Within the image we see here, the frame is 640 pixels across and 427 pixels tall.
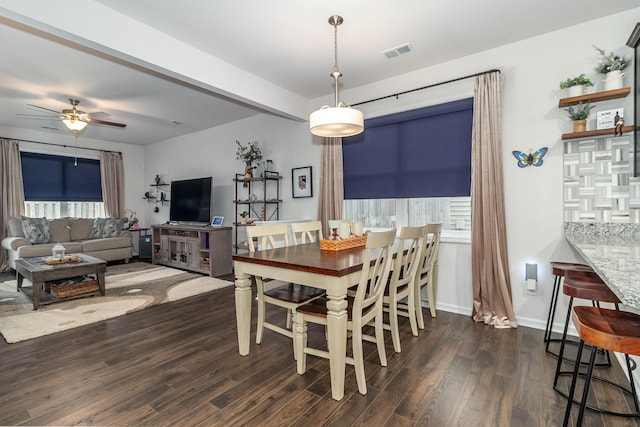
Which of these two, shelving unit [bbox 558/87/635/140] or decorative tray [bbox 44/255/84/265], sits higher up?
shelving unit [bbox 558/87/635/140]

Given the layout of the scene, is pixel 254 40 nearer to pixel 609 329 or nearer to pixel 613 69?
pixel 613 69

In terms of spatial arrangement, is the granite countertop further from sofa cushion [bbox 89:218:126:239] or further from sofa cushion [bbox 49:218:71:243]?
sofa cushion [bbox 49:218:71:243]

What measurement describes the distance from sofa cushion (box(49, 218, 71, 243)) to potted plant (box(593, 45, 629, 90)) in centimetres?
799

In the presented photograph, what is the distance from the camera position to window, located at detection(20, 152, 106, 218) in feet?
20.0

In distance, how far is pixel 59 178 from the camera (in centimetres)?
641

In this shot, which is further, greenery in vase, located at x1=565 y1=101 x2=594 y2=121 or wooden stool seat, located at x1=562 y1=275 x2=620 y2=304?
greenery in vase, located at x1=565 y1=101 x2=594 y2=121

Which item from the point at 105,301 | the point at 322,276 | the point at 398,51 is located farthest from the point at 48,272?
the point at 398,51

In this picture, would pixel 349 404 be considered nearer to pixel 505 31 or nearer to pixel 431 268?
pixel 431 268

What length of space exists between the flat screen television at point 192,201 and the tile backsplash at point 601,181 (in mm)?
5104

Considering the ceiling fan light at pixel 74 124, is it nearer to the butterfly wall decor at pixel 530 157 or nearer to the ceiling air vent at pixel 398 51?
the ceiling air vent at pixel 398 51

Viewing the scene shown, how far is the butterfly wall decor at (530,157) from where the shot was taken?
2.91 meters

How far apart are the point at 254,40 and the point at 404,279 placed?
2.57 meters

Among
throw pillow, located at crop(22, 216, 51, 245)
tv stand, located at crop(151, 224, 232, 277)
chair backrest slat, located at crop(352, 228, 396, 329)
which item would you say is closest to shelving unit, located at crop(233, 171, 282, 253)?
tv stand, located at crop(151, 224, 232, 277)

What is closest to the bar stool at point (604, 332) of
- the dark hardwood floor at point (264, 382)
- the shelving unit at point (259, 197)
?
the dark hardwood floor at point (264, 382)
